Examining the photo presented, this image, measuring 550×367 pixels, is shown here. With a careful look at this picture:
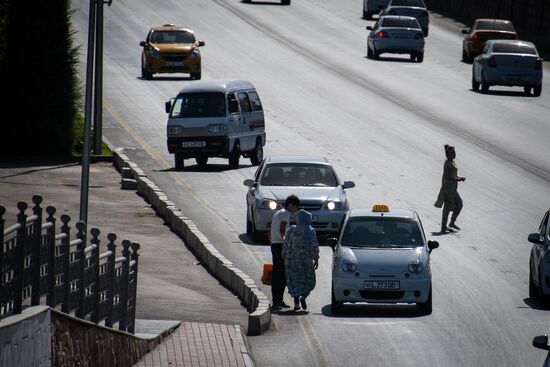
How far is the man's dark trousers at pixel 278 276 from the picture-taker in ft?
67.7

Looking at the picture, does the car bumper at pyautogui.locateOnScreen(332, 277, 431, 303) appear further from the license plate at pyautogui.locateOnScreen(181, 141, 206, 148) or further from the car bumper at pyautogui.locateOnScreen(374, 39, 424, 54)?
the car bumper at pyautogui.locateOnScreen(374, 39, 424, 54)

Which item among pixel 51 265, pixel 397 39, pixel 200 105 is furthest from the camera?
pixel 397 39

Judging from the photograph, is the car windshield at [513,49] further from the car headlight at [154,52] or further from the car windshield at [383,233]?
the car windshield at [383,233]

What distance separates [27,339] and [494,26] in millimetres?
51086

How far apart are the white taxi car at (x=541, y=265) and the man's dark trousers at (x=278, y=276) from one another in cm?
349

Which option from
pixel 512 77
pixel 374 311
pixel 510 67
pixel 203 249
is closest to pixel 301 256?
pixel 374 311

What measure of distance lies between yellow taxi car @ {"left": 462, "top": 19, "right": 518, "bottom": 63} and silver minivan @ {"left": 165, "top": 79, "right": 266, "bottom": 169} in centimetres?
2259

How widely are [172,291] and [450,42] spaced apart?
153 feet

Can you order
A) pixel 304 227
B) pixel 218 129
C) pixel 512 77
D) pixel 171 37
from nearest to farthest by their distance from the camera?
1. pixel 304 227
2. pixel 218 129
3. pixel 512 77
4. pixel 171 37

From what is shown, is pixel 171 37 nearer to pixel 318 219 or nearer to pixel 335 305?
pixel 318 219

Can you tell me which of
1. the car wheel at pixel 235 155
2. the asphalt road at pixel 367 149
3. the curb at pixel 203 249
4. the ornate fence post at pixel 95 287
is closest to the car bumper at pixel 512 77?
the asphalt road at pixel 367 149

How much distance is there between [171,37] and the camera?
174 feet

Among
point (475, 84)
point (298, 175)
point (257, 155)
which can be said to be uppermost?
point (298, 175)

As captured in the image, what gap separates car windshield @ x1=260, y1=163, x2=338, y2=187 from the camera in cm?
2714
